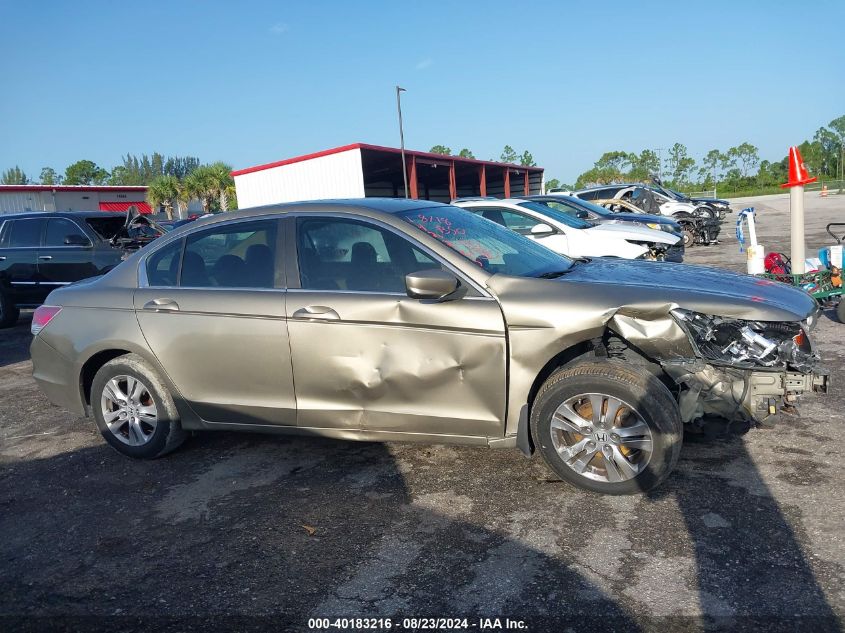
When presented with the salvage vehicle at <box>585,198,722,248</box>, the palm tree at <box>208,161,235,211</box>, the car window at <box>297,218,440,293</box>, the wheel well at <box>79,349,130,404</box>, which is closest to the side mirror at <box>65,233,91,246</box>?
the wheel well at <box>79,349,130,404</box>

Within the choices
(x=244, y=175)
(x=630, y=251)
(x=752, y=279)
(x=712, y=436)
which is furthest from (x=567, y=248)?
(x=244, y=175)

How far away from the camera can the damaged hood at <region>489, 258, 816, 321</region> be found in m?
3.68

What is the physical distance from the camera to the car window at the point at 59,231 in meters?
10.9

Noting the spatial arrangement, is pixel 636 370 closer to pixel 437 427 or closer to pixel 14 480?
pixel 437 427

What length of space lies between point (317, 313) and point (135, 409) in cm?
168

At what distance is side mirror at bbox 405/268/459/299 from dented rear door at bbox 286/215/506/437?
0.42ft

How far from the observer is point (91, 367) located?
502cm

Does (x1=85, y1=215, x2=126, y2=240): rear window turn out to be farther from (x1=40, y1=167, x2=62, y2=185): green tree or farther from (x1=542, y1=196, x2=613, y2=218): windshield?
(x1=40, y1=167, x2=62, y2=185): green tree

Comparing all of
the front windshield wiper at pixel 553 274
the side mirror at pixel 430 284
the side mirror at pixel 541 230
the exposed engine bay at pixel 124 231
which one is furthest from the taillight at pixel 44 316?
the side mirror at pixel 541 230

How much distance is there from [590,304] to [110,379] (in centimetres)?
336

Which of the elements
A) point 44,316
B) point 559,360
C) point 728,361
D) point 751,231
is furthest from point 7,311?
point 728,361

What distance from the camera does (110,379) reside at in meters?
4.83

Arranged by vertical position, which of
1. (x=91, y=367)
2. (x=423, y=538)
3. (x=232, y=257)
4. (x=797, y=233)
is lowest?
(x=423, y=538)

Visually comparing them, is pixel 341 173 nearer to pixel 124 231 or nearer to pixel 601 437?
pixel 124 231
